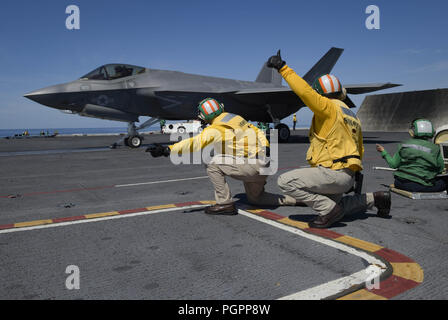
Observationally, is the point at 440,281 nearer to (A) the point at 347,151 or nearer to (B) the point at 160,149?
(A) the point at 347,151

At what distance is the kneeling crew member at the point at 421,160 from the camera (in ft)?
15.7

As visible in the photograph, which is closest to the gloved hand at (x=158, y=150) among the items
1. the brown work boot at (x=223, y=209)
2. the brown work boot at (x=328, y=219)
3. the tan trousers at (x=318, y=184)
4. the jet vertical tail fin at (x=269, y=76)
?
the brown work boot at (x=223, y=209)

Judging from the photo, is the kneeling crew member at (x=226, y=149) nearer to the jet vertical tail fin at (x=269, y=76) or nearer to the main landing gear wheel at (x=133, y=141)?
the main landing gear wheel at (x=133, y=141)

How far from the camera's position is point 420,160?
484 cm

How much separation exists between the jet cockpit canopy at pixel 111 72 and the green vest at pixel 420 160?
1271 centimetres

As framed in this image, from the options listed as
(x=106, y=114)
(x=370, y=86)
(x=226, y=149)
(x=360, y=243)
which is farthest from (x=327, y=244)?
(x=370, y=86)

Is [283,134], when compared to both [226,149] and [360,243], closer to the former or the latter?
[226,149]

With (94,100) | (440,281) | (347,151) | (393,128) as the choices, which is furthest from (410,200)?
(393,128)

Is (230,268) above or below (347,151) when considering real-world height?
below

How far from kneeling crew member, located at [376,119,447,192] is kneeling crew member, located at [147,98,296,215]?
196 centimetres

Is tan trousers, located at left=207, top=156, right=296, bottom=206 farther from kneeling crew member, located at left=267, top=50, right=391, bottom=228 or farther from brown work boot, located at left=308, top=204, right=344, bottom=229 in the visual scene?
brown work boot, located at left=308, top=204, right=344, bottom=229
